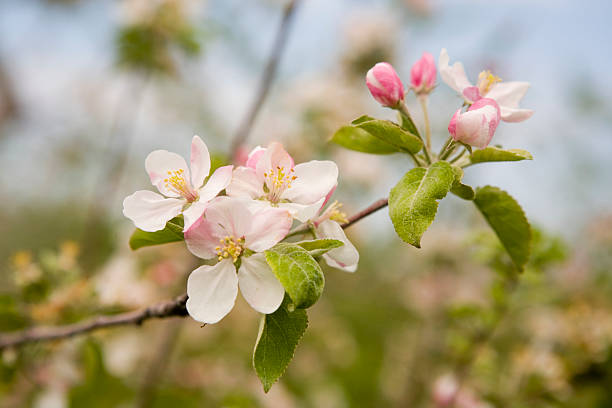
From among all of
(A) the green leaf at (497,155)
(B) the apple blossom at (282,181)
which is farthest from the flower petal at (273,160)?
(A) the green leaf at (497,155)

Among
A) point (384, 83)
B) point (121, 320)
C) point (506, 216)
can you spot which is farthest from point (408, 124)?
point (121, 320)

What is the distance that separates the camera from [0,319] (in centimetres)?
88

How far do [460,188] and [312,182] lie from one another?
6.7 inches

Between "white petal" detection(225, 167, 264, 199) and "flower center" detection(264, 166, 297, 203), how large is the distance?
1cm

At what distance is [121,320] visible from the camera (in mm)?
640

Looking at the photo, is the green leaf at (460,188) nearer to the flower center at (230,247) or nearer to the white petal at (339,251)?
the white petal at (339,251)

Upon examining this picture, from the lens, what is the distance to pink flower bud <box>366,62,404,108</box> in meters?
0.55

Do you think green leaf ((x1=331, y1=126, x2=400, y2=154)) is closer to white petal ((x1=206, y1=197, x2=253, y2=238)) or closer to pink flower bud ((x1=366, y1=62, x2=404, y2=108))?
pink flower bud ((x1=366, y1=62, x2=404, y2=108))

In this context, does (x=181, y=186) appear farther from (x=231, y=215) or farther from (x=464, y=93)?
(x=464, y=93)

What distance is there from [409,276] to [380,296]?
6.60 ft

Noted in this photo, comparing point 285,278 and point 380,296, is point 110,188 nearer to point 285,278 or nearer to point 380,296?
point 285,278

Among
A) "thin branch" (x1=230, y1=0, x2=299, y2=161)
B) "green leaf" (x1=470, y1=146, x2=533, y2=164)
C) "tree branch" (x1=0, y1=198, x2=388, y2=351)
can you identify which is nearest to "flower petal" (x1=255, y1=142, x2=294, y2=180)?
"tree branch" (x1=0, y1=198, x2=388, y2=351)

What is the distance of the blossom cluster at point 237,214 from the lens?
17.9 inches

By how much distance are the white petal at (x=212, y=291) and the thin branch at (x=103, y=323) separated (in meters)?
0.04
